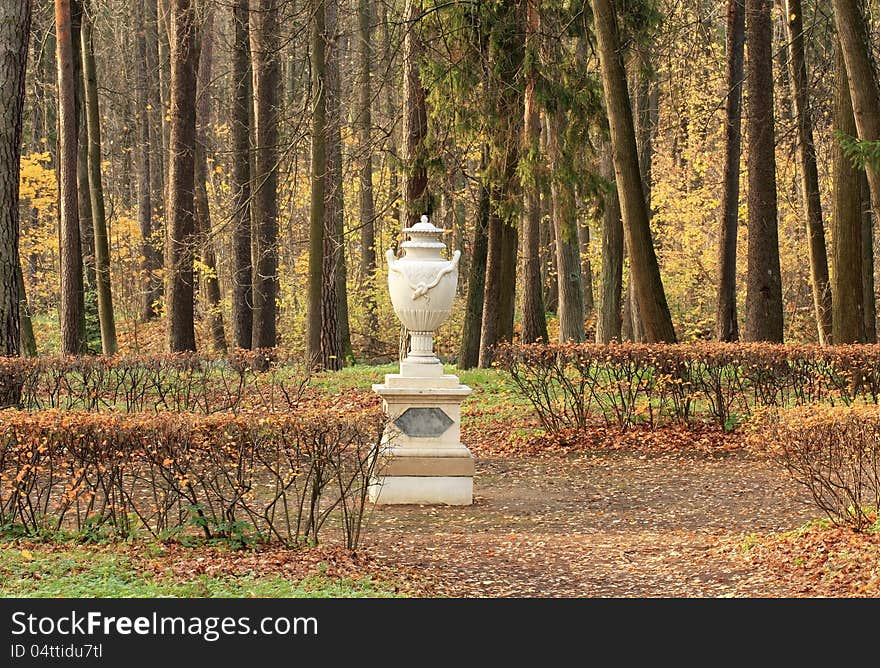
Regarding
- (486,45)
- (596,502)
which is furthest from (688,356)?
(486,45)

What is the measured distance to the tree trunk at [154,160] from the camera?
30188 mm

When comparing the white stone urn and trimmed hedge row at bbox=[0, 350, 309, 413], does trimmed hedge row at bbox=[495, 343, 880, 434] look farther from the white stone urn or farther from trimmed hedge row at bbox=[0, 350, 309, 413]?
trimmed hedge row at bbox=[0, 350, 309, 413]

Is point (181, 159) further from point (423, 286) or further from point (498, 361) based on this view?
point (423, 286)

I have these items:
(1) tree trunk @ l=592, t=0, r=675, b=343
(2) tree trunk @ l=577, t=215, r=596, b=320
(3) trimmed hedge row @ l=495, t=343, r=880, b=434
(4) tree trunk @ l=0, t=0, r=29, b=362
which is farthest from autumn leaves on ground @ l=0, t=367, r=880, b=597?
(2) tree trunk @ l=577, t=215, r=596, b=320

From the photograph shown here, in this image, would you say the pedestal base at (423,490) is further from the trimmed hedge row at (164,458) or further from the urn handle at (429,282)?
the trimmed hedge row at (164,458)

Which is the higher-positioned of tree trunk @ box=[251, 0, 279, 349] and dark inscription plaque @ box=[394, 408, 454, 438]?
tree trunk @ box=[251, 0, 279, 349]

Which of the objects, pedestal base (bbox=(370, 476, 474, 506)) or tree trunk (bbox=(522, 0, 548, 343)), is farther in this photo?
tree trunk (bbox=(522, 0, 548, 343))

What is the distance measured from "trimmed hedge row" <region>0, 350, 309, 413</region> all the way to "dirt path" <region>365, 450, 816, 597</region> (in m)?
3.05

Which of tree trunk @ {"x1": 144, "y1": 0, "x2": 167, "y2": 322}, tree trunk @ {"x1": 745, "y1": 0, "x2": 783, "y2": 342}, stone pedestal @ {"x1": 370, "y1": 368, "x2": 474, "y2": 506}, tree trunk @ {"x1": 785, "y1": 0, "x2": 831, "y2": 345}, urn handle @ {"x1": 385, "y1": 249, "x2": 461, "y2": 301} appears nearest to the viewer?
stone pedestal @ {"x1": 370, "y1": 368, "x2": 474, "y2": 506}

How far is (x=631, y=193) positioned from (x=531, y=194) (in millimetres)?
3826

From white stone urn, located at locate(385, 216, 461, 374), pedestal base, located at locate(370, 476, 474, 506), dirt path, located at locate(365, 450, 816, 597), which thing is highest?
white stone urn, located at locate(385, 216, 461, 374)

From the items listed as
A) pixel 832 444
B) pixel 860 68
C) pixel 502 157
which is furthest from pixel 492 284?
pixel 832 444

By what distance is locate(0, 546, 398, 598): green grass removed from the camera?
17.9ft

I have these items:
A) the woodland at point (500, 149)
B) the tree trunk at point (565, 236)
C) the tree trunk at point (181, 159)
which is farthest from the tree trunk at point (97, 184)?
the tree trunk at point (565, 236)
